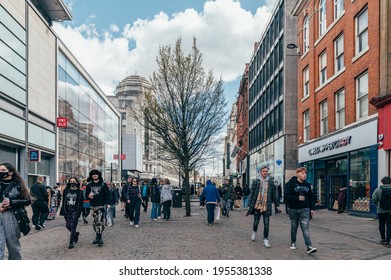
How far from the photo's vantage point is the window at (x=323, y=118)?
2530 centimetres

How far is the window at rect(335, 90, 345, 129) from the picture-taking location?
2262cm

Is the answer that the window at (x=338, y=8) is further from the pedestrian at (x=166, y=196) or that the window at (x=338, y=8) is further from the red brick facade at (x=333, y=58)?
the pedestrian at (x=166, y=196)

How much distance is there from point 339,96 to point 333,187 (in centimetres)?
498

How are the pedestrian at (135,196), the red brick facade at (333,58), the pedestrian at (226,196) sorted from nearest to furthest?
1. the pedestrian at (135,196)
2. the red brick facade at (333,58)
3. the pedestrian at (226,196)

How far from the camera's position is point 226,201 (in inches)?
808

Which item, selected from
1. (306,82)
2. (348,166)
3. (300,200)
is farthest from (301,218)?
(306,82)

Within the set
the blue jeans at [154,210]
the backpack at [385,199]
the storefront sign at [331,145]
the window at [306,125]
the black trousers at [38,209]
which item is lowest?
the blue jeans at [154,210]

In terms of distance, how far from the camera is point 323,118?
25719 millimetres

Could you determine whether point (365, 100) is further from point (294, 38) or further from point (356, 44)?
point (294, 38)

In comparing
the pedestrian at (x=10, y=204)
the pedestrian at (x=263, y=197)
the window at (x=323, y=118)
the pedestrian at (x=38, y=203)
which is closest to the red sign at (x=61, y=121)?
the window at (x=323, y=118)

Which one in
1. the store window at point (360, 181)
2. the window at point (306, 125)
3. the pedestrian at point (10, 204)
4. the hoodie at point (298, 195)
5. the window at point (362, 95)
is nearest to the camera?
the pedestrian at point (10, 204)

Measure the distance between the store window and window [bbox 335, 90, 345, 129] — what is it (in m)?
2.28

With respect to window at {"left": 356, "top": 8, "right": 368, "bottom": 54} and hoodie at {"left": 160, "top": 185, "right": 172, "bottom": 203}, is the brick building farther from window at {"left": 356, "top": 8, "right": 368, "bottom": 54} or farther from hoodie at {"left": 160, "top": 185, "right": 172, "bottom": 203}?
hoodie at {"left": 160, "top": 185, "right": 172, "bottom": 203}

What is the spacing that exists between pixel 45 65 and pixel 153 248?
2639 cm
